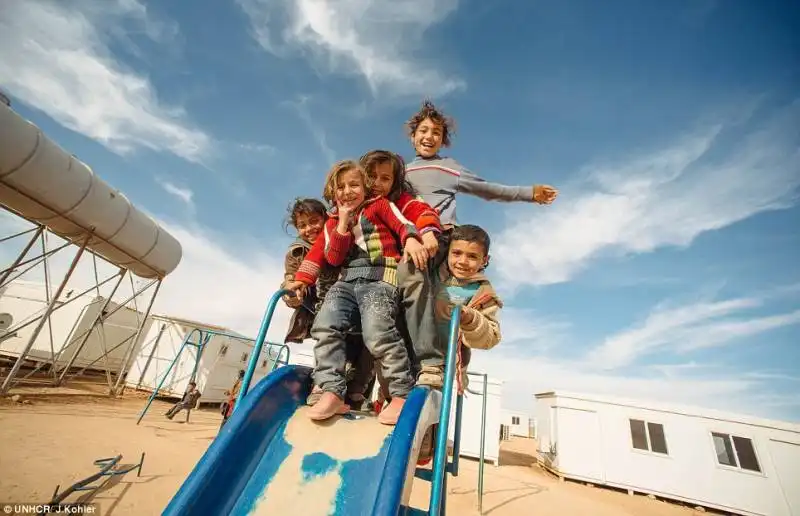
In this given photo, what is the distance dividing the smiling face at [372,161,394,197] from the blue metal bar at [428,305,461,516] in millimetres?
1179

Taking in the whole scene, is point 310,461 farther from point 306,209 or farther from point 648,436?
point 648,436

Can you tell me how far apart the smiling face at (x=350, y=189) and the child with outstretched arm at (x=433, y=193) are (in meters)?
0.63

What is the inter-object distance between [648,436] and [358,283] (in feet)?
55.6

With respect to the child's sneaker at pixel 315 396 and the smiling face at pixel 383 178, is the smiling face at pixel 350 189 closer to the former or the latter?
the smiling face at pixel 383 178

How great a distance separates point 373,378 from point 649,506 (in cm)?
1531

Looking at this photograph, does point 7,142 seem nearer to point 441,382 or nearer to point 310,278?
point 310,278

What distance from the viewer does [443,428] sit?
1.62 m

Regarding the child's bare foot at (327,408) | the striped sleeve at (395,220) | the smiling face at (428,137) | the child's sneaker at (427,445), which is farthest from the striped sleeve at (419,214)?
the child's sneaker at (427,445)

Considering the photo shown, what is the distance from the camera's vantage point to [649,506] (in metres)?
12.1

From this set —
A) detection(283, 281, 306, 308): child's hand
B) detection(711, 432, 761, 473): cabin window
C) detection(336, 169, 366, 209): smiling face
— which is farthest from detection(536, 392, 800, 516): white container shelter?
detection(336, 169, 366, 209): smiling face

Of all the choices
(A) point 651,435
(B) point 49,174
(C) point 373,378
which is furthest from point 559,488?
(B) point 49,174

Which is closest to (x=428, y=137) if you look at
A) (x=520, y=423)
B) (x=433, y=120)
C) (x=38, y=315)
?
(x=433, y=120)

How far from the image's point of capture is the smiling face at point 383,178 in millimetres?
2641

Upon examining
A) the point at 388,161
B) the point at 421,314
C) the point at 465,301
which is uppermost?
the point at 388,161
